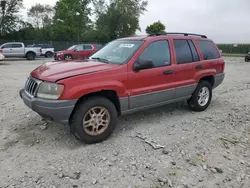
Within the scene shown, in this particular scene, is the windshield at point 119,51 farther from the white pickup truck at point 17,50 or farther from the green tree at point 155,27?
the green tree at point 155,27

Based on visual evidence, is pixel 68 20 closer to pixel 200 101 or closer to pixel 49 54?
pixel 49 54

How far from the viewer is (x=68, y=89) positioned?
11.7ft

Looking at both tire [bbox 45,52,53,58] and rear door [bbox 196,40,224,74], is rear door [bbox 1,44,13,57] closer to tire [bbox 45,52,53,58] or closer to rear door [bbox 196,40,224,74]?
tire [bbox 45,52,53,58]

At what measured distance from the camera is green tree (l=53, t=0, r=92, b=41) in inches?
1447

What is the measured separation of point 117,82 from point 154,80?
2.78ft

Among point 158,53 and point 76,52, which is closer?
point 158,53

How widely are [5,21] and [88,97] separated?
36427mm

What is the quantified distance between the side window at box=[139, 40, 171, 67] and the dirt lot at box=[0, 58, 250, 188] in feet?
3.96

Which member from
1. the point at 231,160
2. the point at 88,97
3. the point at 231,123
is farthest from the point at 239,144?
the point at 88,97

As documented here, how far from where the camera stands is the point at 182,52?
5086mm

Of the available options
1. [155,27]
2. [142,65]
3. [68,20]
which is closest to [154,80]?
[142,65]

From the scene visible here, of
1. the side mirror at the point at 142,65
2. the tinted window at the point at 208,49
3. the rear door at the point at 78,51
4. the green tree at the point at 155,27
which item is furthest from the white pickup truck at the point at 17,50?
the green tree at the point at 155,27

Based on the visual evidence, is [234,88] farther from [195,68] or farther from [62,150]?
[62,150]

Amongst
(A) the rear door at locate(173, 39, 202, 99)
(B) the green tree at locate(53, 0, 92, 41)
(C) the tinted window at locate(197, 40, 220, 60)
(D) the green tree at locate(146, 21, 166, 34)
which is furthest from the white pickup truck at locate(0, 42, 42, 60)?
(D) the green tree at locate(146, 21, 166, 34)
